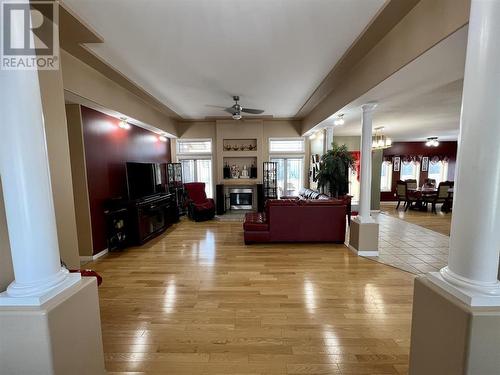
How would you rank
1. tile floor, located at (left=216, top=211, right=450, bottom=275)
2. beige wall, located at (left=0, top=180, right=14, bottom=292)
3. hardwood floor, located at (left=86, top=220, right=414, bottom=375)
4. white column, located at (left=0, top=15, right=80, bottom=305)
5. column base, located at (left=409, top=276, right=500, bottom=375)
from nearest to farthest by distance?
column base, located at (left=409, top=276, right=500, bottom=375) → white column, located at (left=0, top=15, right=80, bottom=305) → beige wall, located at (left=0, top=180, right=14, bottom=292) → hardwood floor, located at (left=86, top=220, right=414, bottom=375) → tile floor, located at (left=216, top=211, right=450, bottom=275)

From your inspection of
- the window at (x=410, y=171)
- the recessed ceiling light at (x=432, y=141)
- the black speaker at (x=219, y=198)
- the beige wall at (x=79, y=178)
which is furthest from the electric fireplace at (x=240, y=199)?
the recessed ceiling light at (x=432, y=141)

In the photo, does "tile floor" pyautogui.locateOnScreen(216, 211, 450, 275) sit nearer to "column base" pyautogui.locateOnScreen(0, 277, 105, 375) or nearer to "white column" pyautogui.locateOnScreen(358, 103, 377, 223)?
"white column" pyautogui.locateOnScreen(358, 103, 377, 223)

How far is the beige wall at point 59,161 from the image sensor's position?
2.36m

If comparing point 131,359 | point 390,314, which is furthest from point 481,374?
point 131,359

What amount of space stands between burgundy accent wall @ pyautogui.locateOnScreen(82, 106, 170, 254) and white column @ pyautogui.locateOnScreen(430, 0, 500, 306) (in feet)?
15.7

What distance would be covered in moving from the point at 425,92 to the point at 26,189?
4631 millimetres

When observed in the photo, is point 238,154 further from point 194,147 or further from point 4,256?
point 4,256

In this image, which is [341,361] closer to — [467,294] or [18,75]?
[467,294]

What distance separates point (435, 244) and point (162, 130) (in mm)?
7177

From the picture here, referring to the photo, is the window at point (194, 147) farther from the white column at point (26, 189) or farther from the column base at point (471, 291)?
the column base at point (471, 291)

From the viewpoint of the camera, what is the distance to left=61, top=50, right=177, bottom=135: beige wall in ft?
10.2

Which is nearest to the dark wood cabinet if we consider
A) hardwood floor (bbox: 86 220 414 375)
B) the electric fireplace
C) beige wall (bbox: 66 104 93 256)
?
hardwood floor (bbox: 86 220 414 375)

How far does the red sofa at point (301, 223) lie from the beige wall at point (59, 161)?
2817 millimetres
